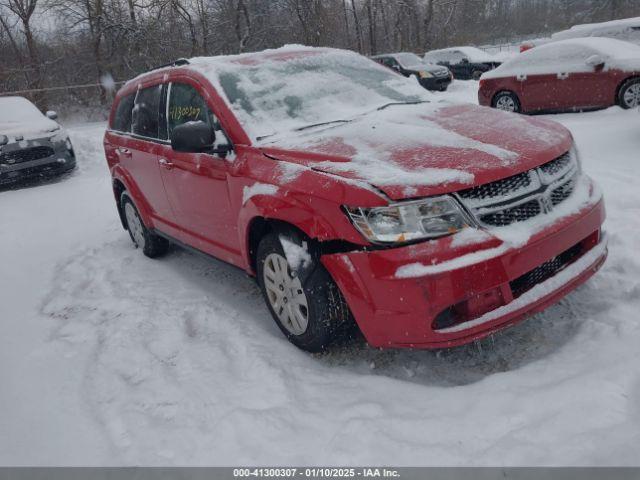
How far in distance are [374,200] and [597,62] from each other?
8.52 meters

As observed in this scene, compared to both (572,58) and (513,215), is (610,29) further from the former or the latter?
(513,215)

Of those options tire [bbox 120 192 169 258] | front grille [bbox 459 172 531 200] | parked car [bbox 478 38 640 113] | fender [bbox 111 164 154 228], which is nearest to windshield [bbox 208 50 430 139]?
front grille [bbox 459 172 531 200]

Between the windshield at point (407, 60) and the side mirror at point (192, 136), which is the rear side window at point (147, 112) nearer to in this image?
the side mirror at point (192, 136)

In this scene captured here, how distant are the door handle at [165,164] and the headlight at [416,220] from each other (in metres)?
2.13

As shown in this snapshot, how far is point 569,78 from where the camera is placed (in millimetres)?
9281

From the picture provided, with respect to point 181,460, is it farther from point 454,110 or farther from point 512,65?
point 512,65

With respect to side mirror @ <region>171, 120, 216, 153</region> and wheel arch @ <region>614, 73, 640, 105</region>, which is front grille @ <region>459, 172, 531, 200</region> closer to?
side mirror @ <region>171, 120, 216, 153</region>

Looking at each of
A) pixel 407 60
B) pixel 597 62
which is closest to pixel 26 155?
pixel 597 62

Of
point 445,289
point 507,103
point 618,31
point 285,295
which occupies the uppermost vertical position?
point 618,31

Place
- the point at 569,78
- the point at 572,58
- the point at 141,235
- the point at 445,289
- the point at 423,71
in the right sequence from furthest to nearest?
the point at 423,71
the point at 572,58
the point at 569,78
the point at 141,235
the point at 445,289

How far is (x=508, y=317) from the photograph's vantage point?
2416 millimetres

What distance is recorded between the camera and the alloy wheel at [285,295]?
9.48 ft

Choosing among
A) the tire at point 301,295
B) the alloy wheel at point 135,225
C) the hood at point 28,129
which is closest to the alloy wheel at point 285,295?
the tire at point 301,295

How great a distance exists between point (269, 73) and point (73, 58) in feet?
84.0
